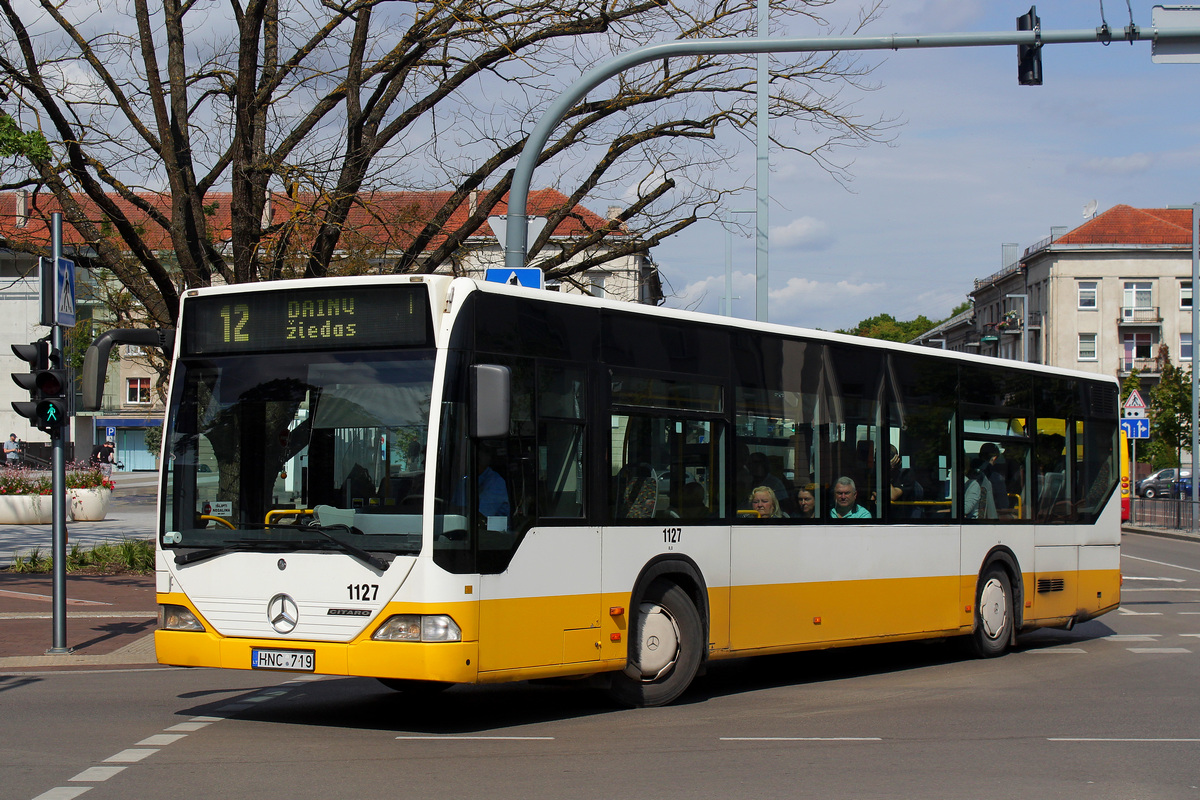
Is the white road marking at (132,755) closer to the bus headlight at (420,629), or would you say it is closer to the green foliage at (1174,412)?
the bus headlight at (420,629)

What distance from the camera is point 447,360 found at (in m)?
8.28

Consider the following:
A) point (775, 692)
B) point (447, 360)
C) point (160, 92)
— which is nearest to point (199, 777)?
point (447, 360)

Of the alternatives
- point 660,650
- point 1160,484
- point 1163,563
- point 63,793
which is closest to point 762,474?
point 660,650

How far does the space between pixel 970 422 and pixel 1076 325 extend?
79239mm

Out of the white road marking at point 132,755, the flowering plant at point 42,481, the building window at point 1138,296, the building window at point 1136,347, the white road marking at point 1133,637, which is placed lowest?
the white road marking at point 1133,637

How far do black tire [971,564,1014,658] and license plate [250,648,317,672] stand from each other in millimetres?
7314

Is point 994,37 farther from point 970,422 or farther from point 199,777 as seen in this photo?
point 199,777

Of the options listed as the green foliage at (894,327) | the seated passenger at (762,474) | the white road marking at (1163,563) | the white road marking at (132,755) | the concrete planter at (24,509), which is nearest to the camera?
the white road marking at (132,755)

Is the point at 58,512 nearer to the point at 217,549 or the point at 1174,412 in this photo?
the point at 217,549

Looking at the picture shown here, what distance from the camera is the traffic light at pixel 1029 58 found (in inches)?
464

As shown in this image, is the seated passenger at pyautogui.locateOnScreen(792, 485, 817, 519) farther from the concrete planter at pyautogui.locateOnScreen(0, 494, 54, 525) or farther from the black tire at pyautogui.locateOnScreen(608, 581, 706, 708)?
the concrete planter at pyautogui.locateOnScreen(0, 494, 54, 525)

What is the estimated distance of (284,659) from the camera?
27.7 ft

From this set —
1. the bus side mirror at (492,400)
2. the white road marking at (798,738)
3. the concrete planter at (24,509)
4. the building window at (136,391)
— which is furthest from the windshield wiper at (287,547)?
the building window at (136,391)

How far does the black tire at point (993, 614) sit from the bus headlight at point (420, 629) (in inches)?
271
